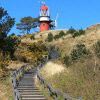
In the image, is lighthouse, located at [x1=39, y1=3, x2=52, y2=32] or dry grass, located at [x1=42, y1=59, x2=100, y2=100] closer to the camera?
dry grass, located at [x1=42, y1=59, x2=100, y2=100]

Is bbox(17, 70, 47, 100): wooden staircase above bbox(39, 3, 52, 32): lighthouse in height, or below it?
below

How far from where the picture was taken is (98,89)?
24.4 meters

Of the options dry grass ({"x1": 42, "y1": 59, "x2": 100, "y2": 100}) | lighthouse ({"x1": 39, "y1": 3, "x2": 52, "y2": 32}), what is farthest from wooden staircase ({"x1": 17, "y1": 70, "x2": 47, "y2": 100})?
lighthouse ({"x1": 39, "y1": 3, "x2": 52, "y2": 32})

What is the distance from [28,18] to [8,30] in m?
85.8

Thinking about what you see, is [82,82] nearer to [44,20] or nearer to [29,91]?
[29,91]

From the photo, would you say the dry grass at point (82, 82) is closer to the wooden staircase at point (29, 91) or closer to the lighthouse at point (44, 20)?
the wooden staircase at point (29, 91)

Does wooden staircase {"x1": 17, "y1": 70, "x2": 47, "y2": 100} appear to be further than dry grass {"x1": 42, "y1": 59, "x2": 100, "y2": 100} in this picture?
Yes

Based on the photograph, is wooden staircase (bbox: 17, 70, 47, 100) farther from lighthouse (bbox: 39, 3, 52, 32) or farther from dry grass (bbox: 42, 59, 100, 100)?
lighthouse (bbox: 39, 3, 52, 32)

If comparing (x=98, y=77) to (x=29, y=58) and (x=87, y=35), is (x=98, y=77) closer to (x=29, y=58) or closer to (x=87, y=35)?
(x=29, y=58)

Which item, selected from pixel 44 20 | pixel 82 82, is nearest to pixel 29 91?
pixel 82 82

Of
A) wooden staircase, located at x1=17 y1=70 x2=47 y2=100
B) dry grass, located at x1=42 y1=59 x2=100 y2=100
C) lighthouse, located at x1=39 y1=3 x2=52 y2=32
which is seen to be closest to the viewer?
dry grass, located at x1=42 y1=59 x2=100 y2=100

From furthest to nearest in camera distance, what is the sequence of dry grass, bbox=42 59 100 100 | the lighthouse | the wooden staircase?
the lighthouse → the wooden staircase → dry grass, bbox=42 59 100 100

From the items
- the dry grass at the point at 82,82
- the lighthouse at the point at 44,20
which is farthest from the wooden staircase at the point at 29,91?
the lighthouse at the point at 44,20

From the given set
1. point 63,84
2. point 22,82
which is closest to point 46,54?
point 22,82
